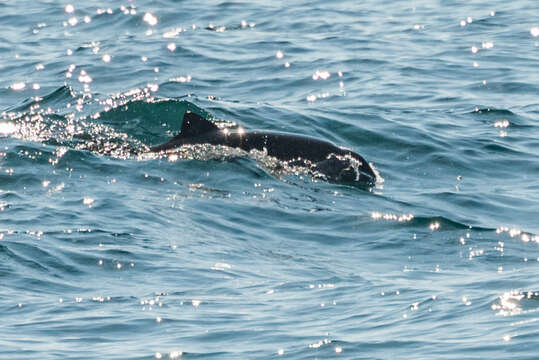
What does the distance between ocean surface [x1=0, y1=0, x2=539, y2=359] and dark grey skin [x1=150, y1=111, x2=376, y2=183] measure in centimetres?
18

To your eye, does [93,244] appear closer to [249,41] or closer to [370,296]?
[370,296]

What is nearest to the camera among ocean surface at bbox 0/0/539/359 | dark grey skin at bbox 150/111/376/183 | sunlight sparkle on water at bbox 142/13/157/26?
ocean surface at bbox 0/0/539/359

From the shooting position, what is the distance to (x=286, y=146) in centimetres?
1363

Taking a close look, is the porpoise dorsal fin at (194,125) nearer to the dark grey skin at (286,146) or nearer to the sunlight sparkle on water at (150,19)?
the dark grey skin at (286,146)

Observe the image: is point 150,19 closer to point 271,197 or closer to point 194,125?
point 194,125

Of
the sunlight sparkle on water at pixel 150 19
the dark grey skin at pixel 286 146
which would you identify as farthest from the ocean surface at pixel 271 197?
the sunlight sparkle on water at pixel 150 19

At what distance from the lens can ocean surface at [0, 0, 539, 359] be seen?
28.3 feet

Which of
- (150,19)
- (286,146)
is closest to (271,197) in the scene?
(286,146)

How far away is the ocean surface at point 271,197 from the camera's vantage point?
8633mm

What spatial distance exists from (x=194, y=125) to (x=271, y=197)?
1.61 m

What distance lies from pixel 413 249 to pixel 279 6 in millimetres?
15486

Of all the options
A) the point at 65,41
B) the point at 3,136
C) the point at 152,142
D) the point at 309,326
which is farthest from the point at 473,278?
the point at 65,41

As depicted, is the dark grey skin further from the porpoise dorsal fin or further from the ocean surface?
the ocean surface

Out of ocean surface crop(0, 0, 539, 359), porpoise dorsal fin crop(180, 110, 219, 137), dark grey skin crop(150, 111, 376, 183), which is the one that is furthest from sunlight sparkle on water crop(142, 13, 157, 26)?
porpoise dorsal fin crop(180, 110, 219, 137)
